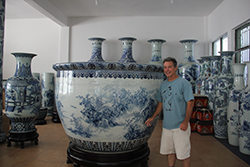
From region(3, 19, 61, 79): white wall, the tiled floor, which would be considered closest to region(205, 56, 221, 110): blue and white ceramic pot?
the tiled floor

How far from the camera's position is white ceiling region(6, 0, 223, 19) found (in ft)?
13.8

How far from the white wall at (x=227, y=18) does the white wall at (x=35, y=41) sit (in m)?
3.90

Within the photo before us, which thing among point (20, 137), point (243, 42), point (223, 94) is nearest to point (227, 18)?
point (243, 42)

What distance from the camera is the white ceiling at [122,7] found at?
13.8 feet

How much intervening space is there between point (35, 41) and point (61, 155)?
4426 mm

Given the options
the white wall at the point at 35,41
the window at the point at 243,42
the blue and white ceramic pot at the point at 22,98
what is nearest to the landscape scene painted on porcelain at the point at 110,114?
the blue and white ceramic pot at the point at 22,98

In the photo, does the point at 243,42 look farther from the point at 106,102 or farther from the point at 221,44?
the point at 106,102

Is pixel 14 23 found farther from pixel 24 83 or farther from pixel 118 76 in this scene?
pixel 118 76

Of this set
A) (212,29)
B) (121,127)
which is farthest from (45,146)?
(212,29)

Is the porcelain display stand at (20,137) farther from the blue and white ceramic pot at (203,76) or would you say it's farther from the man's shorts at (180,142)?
the blue and white ceramic pot at (203,76)

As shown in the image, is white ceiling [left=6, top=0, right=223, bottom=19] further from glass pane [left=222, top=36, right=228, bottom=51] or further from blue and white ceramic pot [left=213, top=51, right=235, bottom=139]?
blue and white ceramic pot [left=213, top=51, right=235, bottom=139]

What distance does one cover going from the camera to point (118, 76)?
1207mm

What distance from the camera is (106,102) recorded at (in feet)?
3.92

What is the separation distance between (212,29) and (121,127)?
4.24 meters
